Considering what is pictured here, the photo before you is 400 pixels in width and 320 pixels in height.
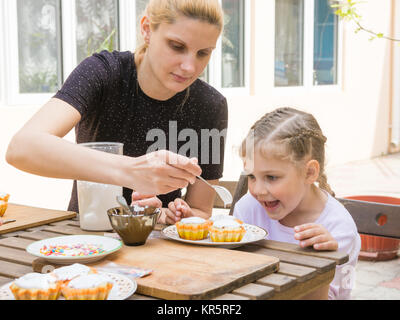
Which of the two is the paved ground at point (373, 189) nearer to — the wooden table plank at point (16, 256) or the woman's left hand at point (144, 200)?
the woman's left hand at point (144, 200)

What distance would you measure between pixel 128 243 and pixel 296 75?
668 cm

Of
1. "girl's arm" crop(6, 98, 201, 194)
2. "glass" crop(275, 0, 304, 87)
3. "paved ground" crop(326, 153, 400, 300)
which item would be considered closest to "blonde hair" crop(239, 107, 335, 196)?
"girl's arm" crop(6, 98, 201, 194)

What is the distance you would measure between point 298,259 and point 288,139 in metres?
0.67

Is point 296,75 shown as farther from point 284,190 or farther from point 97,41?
point 284,190

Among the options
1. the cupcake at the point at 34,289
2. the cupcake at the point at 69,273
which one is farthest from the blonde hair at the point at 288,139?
the cupcake at the point at 34,289

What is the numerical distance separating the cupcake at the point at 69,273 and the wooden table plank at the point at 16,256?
0.77ft

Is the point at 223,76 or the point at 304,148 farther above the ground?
the point at 223,76

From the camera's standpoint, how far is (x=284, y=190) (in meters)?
1.86

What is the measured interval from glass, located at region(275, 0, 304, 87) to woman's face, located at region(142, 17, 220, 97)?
570 centimetres

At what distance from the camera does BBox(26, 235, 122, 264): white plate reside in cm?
129

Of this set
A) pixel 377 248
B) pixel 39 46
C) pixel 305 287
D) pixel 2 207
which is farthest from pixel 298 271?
pixel 39 46
